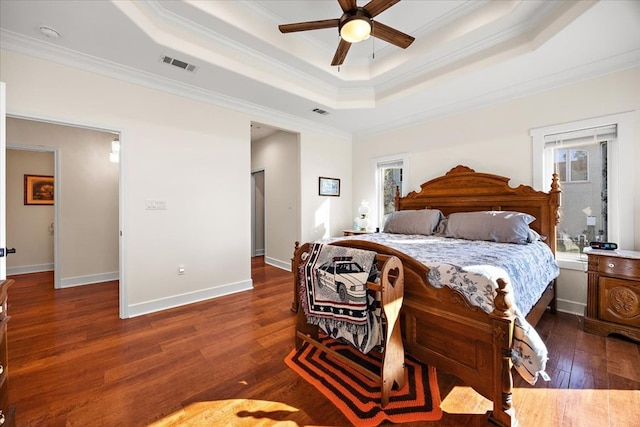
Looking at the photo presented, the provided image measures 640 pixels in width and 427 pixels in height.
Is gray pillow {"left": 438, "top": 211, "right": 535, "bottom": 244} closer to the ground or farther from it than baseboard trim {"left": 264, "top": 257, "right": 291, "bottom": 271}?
farther from it

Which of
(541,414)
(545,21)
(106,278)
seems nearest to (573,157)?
(545,21)

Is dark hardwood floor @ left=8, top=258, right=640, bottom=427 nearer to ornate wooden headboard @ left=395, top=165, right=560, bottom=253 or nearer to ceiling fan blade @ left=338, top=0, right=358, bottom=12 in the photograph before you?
ornate wooden headboard @ left=395, top=165, right=560, bottom=253

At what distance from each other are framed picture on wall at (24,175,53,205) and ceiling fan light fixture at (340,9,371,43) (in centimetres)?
602

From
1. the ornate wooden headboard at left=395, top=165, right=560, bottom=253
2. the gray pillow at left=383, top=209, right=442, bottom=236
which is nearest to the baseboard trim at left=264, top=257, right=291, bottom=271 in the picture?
the gray pillow at left=383, top=209, right=442, bottom=236

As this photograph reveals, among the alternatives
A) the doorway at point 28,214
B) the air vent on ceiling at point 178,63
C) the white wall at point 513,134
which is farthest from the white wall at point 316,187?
the doorway at point 28,214

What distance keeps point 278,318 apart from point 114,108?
9.42 ft

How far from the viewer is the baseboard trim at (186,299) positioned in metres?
2.88

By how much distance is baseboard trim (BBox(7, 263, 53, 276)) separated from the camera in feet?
14.6

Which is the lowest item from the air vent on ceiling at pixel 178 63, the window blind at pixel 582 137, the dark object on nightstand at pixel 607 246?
the dark object on nightstand at pixel 607 246

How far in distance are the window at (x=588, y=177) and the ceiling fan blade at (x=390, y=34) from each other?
6.78 ft

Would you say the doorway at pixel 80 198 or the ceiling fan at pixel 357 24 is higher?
the ceiling fan at pixel 357 24

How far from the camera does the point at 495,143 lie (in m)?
3.37

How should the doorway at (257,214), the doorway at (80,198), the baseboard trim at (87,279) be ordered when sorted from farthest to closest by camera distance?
the doorway at (257,214)
the baseboard trim at (87,279)
the doorway at (80,198)

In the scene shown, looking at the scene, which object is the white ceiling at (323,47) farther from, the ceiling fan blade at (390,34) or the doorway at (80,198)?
the doorway at (80,198)
